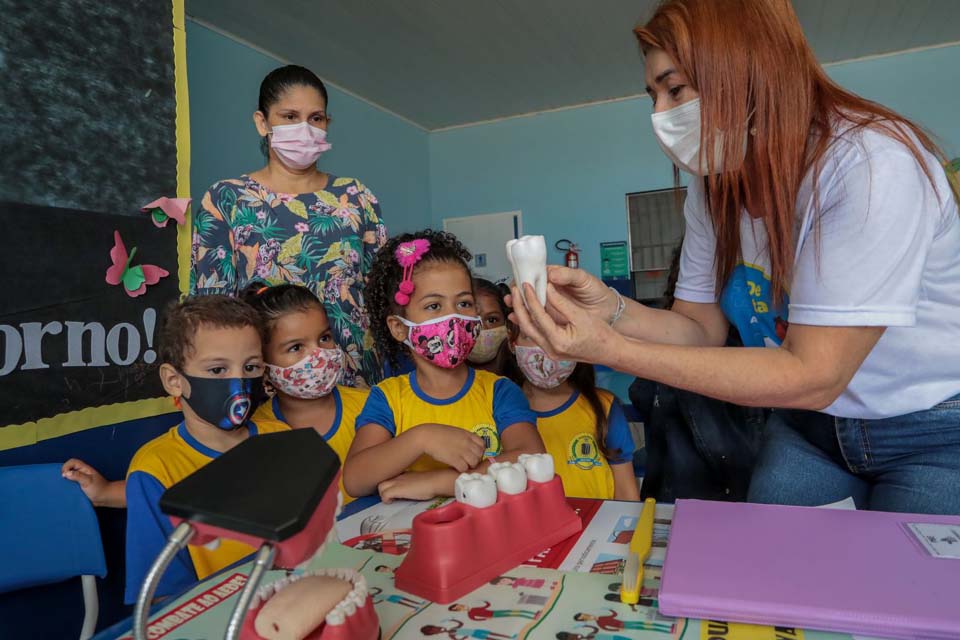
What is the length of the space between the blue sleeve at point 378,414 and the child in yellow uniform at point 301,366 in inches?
6.1

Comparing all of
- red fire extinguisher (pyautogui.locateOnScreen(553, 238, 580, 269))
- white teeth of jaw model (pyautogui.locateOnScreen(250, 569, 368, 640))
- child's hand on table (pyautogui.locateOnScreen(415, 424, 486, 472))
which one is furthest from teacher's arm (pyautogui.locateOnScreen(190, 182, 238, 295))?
red fire extinguisher (pyautogui.locateOnScreen(553, 238, 580, 269))

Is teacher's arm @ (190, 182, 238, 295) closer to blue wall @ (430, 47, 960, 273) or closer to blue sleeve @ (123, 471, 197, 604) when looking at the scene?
blue sleeve @ (123, 471, 197, 604)

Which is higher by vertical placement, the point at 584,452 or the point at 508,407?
the point at 508,407

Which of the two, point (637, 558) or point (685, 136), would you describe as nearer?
point (637, 558)

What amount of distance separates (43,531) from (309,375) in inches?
26.3

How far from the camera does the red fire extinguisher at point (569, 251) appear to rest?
636 centimetres

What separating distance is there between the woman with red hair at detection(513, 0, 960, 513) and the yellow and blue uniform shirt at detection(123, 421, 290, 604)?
0.79m

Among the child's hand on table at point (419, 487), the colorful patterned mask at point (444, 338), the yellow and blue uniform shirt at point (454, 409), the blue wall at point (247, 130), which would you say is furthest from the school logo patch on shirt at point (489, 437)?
the blue wall at point (247, 130)

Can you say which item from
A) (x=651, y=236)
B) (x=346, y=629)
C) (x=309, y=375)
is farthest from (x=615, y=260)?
(x=346, y=629)

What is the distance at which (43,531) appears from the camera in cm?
122

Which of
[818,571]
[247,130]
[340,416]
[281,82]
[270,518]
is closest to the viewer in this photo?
[270,518]

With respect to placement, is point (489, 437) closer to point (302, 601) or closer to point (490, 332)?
point (490, 332)

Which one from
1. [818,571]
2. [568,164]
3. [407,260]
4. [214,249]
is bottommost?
[818,571]

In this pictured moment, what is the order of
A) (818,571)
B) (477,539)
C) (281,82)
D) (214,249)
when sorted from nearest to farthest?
(818,571), (477,539), (214,249), (281,82)
